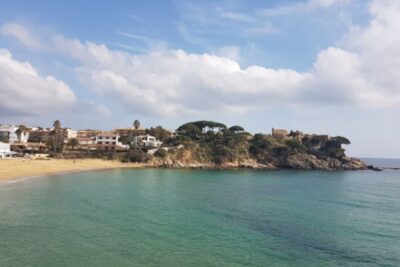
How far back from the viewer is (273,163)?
130500mm

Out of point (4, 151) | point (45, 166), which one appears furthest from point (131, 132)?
point (45, 166)

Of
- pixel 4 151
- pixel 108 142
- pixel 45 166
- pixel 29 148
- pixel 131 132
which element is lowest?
pixel 45 166

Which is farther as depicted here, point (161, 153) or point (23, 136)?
point (23, 136)

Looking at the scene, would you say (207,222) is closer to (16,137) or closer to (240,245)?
(240,245)

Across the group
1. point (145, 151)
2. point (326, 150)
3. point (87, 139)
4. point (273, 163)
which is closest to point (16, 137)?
point (87, 139)

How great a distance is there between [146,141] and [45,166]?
54.0 m

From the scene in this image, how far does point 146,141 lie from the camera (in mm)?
135000

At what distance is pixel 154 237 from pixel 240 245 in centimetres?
626

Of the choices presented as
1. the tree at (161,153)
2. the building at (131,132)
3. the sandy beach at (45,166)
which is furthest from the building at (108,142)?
the sandy beach at (45,166)

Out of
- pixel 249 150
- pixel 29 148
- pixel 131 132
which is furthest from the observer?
pixel 131 132

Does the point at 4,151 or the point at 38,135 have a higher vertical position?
the point at 38,135

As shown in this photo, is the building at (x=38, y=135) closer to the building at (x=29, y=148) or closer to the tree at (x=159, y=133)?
the building at (x=29, y=148)

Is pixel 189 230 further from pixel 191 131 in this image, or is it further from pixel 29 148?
pixel 191 131

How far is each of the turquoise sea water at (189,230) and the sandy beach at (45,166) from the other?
22.0m
